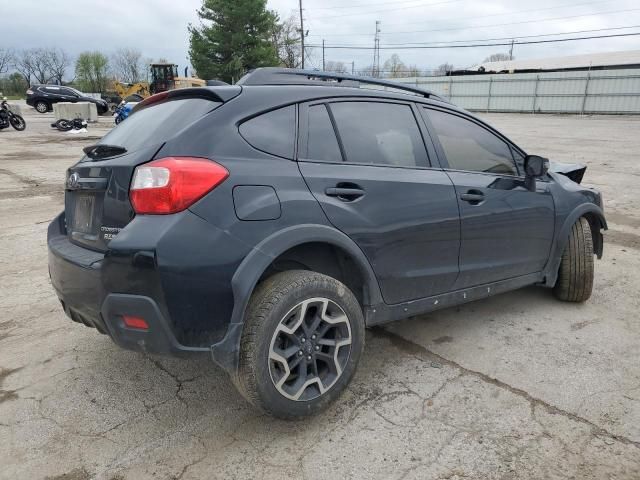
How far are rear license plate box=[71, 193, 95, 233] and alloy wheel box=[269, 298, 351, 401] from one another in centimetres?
114

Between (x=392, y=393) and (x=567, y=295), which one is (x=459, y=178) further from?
(x=567, y=295)

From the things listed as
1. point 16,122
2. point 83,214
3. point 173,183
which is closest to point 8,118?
point 16,122

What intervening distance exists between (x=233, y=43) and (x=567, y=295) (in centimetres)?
4206

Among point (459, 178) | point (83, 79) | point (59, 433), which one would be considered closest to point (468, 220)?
point (459, 178)

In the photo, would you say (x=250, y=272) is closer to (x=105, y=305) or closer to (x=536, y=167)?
(x=105, y=305)

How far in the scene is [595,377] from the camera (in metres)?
2.99

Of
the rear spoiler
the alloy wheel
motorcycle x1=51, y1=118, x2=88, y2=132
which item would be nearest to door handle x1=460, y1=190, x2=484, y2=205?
A: the alloy wheel

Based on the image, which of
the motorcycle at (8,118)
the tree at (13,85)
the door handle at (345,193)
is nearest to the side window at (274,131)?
the door handle at (345,193)

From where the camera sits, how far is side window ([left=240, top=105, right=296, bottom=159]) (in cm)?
246

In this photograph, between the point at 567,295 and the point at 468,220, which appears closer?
the point at 468,220

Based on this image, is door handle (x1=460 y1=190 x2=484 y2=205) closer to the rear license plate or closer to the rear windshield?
the rear windshield

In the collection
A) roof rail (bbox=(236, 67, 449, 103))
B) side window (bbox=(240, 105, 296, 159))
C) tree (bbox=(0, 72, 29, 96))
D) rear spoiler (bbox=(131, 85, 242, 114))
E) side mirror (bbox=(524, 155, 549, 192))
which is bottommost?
side mirror (bbox=(524, 155, 549, 192))

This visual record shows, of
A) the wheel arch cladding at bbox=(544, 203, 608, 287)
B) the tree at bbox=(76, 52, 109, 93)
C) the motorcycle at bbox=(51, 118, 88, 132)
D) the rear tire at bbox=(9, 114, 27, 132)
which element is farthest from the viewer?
the tree at bbox=(76, 52, 109, 93)

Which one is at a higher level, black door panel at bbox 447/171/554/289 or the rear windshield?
the rear windshield
